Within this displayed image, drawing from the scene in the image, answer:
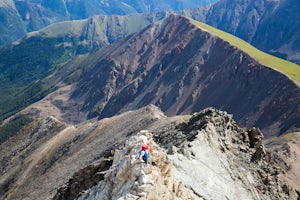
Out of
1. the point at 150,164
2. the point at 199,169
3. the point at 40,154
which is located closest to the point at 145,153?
the point at 150,164

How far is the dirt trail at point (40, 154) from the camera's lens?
10519 cm

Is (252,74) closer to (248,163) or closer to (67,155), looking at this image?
(67,155)

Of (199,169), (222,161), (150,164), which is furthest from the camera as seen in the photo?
(222,161)

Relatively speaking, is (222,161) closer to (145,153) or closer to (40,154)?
(145,153)

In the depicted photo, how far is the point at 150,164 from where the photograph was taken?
29609mm

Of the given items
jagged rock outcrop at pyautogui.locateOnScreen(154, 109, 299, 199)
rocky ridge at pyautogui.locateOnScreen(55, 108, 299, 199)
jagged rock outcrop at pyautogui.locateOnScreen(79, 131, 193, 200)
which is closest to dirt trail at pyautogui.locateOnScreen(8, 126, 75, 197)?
rocky ridge at pyautogui.locateOnScreen(55, 108, 299, 199)

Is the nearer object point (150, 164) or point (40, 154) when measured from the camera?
point (150, 164)

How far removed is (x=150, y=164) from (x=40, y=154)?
9064 centimetres

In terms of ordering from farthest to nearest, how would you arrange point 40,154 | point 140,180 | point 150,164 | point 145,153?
point 40,154, point 150,164, point 145,153, point 140,180

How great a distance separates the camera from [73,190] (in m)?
57.8

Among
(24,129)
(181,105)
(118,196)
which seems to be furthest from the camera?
(181,105)

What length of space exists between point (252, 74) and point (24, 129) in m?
90.6

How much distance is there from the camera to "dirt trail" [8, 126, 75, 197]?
10519cm

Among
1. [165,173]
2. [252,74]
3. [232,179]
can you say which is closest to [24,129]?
[252,74]
